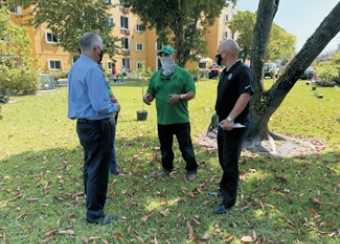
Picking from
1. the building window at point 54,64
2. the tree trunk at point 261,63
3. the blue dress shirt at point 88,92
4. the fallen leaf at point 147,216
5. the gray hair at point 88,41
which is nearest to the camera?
the blue dress shirt at point 88,92

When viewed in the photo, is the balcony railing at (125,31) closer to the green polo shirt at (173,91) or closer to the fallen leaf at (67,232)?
the green polo shirt at (173,91)

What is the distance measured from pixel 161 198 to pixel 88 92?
191 centimetres

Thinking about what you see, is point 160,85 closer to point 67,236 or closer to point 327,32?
point 67,236

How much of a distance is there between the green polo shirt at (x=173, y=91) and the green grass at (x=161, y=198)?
1.06m

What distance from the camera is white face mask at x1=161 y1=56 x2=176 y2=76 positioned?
417 centimetres

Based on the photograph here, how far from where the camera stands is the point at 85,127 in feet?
10.1

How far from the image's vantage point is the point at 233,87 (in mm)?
3232

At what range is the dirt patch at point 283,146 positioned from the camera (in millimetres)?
6117

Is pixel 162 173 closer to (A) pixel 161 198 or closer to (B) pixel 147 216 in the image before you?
(A) pixel 161 198

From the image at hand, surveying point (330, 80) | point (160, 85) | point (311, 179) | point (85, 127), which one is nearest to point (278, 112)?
point (311, 179)

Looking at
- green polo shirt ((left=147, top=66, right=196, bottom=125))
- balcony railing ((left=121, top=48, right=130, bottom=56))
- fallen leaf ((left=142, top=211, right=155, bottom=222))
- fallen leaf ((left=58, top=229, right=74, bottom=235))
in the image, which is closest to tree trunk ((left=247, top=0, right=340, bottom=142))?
green polo shirt ((left=147, top=66, right=196, bottom=125))

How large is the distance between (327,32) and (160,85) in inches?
129

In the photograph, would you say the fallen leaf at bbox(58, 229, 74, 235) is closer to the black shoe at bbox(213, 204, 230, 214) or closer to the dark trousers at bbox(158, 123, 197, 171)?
the black shoe at bbox(213, 204, 230, 214)

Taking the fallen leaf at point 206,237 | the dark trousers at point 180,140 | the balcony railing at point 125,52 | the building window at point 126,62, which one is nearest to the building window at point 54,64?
the balcony railing at point 125,52
